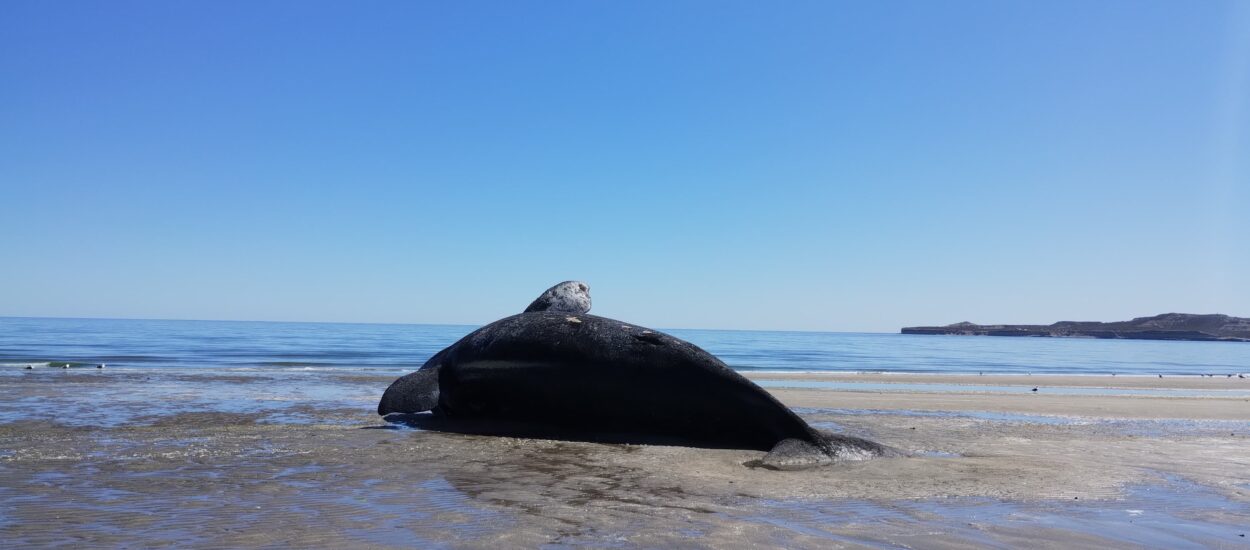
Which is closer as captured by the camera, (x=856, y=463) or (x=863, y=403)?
(x=856, y=463)

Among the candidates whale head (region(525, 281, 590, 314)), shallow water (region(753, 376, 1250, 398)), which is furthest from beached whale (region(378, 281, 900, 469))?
shallow water (region(753, 376, 1250, 398))

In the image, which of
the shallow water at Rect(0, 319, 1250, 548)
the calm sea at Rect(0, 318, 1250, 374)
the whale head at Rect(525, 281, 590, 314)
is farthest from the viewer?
the calm sea at Rect(0, 318, 1250, 374)

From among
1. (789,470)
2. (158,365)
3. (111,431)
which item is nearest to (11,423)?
(111,431)

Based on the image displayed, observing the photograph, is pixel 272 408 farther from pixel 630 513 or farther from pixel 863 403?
pixel 863 403

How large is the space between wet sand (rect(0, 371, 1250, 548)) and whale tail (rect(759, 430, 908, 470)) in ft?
0.66

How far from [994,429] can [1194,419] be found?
165 inches

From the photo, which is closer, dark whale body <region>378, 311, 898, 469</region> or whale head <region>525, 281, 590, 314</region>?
dark whale body <region>378, 311, 898, 469</region>

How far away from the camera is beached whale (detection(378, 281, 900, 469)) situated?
266 inches

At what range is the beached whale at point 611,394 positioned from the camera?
6.75 meters

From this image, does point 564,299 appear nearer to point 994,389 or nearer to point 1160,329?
point 994,389

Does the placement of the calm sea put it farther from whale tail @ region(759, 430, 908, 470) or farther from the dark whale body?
whale tail @ region(759, 430, 908, 470)

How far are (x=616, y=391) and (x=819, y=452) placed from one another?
209 centimetres

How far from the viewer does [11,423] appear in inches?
305

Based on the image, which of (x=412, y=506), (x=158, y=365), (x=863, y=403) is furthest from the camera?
(x=158, y=365)
